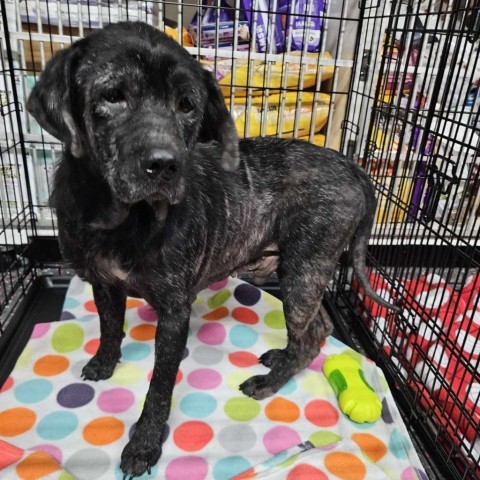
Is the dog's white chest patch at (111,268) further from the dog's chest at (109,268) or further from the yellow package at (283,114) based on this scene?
the yellow package at (283,114)

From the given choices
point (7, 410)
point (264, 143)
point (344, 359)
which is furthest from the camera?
point (344, 359)

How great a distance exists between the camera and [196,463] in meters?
1.47

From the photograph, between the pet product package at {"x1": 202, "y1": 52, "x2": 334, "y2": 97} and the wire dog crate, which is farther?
the pet product package at {"x1": 202, "y1": 52, "x2": 334, "y2": 97}

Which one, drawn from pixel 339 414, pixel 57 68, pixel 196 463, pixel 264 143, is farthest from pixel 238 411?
pixel 57 68

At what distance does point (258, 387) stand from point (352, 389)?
37cm

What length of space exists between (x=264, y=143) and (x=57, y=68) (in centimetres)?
81

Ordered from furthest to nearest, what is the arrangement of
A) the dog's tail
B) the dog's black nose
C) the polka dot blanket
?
the dog's tail → the polka dot blanket → the dog's black nose

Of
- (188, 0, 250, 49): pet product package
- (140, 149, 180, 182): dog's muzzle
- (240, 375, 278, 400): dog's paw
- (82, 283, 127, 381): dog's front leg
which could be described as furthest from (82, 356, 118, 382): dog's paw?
(188, 0, 250, 49): pet product package

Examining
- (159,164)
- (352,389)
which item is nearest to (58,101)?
(159,164)

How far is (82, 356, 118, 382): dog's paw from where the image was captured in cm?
177

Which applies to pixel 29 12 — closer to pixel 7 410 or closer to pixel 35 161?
pixel 35 161

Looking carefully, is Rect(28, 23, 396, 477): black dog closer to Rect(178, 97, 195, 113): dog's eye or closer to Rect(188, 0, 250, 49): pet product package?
Rect(178, 97, 195, 113): dog's eye

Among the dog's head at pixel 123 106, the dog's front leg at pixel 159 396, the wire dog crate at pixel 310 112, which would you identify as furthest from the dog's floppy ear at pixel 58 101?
the wire dog crate at pixel 310 112

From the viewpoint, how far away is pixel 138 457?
1.43 meters
